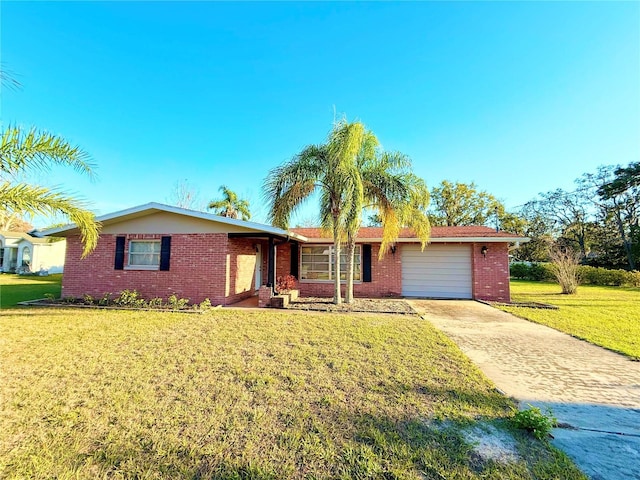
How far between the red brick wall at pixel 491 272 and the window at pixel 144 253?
12.7 metres

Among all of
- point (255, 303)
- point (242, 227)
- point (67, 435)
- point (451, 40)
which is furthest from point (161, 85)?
point (67, 435)

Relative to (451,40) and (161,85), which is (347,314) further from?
(161,85)

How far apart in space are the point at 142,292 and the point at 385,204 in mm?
9016

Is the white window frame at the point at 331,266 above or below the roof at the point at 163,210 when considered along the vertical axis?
below

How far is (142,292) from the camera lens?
10.2m

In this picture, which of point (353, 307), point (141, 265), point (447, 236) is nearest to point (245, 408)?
point (353, 307)

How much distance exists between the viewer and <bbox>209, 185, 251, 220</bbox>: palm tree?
72.4 ft

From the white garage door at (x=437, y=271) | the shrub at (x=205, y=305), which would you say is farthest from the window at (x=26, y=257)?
the white garage door at (x=437, y=271)

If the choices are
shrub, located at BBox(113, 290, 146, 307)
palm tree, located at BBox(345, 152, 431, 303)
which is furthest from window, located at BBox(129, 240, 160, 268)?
palm tree, located at BBox(345, 152, 431, 303)

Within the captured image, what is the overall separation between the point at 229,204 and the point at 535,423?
22.0 meters

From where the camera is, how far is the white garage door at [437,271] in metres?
12.5

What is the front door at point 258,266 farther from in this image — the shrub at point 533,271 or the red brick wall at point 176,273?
the shrub at point 533,271

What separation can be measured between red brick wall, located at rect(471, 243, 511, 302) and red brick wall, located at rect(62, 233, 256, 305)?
32.3 ft

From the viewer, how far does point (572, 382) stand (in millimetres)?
4105
